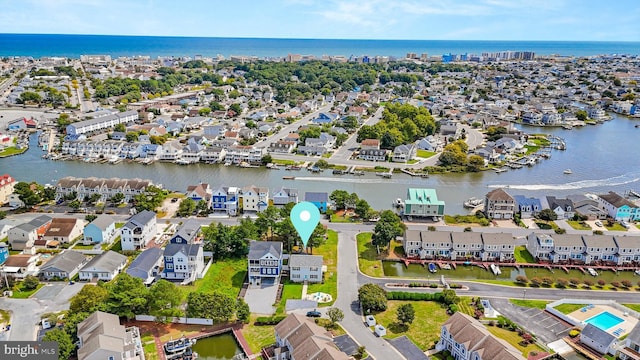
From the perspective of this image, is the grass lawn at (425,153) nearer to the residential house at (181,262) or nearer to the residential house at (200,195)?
the residential house at (200,195)

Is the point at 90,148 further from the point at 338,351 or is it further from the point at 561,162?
the point at 561,162

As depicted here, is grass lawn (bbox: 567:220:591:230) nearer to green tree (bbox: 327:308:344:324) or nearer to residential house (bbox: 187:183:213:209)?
green tree (bbox: 327:308:344:324)

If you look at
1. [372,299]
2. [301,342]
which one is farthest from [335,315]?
[301,342]

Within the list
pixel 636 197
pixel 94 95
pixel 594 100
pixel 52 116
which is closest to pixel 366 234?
pixel 636 197

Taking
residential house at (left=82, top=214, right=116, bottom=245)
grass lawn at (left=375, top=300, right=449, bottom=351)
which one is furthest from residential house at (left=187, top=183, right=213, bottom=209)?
grass lawn at (left=375, top=300, right=449, bottom=351)

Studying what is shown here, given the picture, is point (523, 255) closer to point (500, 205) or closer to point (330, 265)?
point (500, 205)
